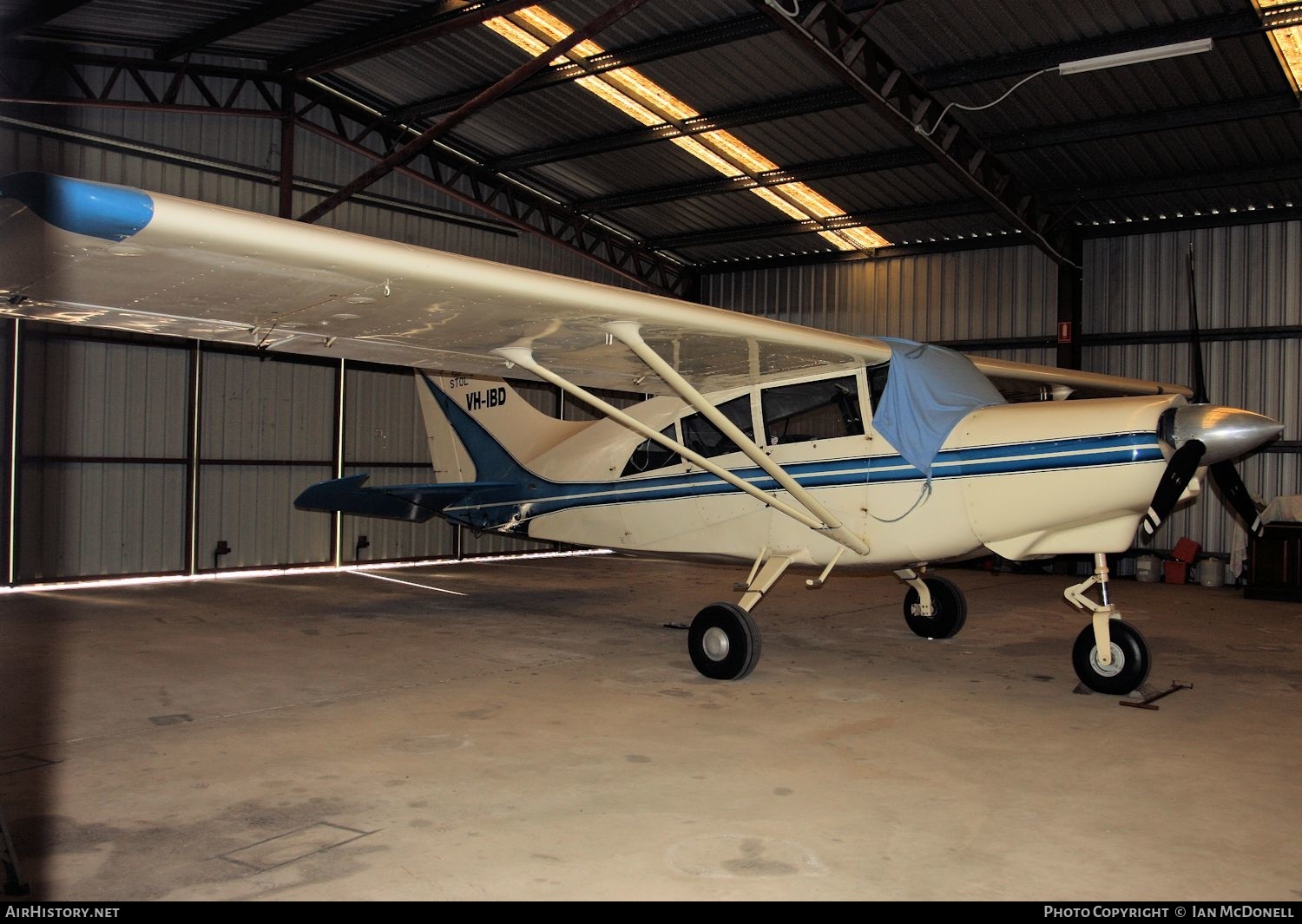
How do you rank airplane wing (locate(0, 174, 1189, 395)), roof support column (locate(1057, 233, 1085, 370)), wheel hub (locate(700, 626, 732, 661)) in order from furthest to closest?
roof support column (locate(1057, 233, 1085, 370)) → wheel hub (locate(700, 626, 732, 661)) → airplane wing (locate(0, 174, 1189, 395))

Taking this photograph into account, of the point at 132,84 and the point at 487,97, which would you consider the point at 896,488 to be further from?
the point at 132,84

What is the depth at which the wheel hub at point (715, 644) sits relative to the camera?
274 inches

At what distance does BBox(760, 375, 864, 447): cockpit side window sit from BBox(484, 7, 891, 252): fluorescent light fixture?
6.81 metres

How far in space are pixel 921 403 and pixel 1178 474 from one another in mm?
1748

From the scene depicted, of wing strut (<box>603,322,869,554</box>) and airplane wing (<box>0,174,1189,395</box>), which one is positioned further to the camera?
wing strut (<box>603,322,869,554</box>)

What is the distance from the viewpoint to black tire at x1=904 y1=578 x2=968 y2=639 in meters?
8.84

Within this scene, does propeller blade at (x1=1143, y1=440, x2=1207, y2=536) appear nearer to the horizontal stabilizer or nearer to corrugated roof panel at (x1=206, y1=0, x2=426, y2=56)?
the horizontal stabilizer

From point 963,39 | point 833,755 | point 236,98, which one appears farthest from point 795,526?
point 236,98

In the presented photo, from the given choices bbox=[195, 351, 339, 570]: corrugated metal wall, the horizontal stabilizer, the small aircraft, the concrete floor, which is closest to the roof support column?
the concrete floor

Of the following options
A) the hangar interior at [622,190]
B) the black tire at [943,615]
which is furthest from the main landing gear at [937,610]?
the hangar interior at [622,190]

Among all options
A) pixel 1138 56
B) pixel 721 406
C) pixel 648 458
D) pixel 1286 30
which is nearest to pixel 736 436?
pixel 721 406

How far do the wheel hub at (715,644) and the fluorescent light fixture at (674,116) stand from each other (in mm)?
8388

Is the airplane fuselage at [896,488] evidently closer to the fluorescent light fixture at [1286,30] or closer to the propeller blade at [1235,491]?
the propeller blade at [1235,491]
